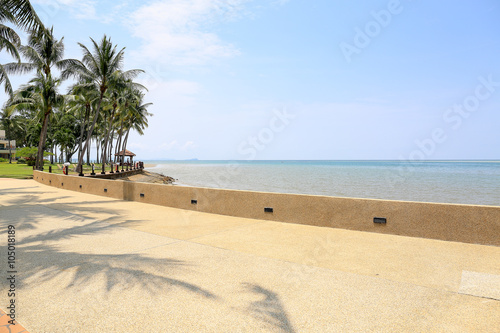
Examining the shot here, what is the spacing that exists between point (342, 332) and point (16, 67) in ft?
101

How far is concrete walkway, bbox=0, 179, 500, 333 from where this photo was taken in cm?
299

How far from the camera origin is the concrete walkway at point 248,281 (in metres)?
2.99

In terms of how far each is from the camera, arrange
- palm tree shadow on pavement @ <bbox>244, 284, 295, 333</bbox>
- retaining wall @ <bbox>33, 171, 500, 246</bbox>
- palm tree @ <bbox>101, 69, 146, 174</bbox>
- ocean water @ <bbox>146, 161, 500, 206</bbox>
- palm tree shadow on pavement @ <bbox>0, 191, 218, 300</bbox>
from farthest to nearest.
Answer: palm tree @ <bbox>101, 69, 146, 174</bbox> < ocean water @ <bbox>146, 161, 500, 206</bbox> < retaining wall @ <bbox>33, 171, 500, 246</bbox> < palm tree shadow on pavement @ <bbox>0, 191, 218, 300</bbox> < palm tree shadow on pavement @ <bbox>244, 284, 295, 333</bbox>

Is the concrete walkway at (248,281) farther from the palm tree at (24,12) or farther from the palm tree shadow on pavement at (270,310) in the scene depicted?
the palm tree at (24,12)

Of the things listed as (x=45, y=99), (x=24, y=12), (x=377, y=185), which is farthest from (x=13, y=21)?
(x=377, y=185)

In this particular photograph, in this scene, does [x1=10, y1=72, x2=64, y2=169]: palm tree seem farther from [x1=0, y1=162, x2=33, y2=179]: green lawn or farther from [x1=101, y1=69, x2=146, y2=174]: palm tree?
[x1=101, y1=69, x2=146, y2=174]: palm tree

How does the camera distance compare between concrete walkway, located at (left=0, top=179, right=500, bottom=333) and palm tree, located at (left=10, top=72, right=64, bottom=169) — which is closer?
concrete walkway, located at (left=0, top=179, right=500, bottom=333)

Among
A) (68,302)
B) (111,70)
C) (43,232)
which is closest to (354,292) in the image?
(68,302)

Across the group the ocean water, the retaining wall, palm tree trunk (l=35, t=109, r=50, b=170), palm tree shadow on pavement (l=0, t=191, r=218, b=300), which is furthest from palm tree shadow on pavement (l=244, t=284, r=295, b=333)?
palm tree trunk (l=35, t=109, r=50, b=170)

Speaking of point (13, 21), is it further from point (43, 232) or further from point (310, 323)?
point (310, 323)

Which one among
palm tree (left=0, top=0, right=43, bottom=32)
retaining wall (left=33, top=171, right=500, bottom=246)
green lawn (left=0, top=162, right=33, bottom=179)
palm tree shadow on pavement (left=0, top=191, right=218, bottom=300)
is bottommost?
green lawn (left=0, top=162, right=33, bottom=179)

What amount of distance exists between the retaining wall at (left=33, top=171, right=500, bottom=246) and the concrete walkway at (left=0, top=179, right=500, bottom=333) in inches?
11.1

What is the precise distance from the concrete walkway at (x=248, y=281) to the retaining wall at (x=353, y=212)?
0.93ft

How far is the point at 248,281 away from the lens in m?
3.93
